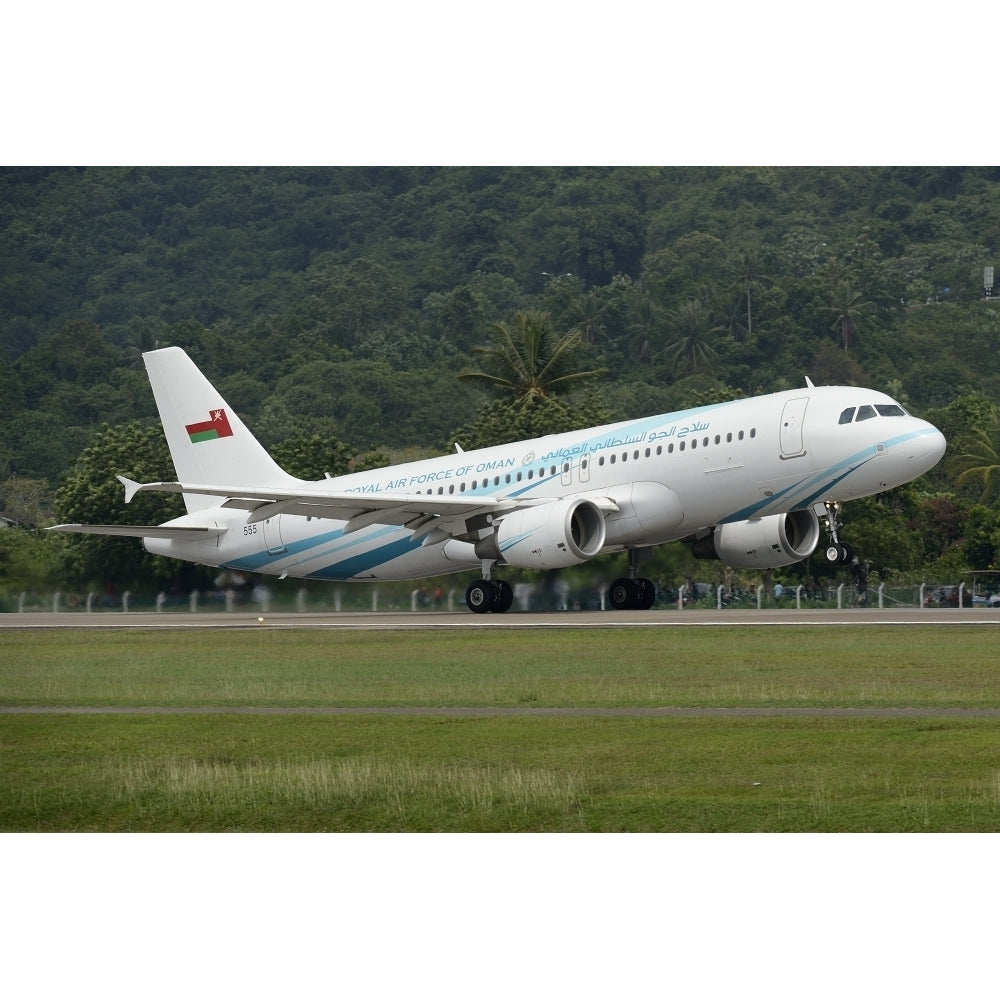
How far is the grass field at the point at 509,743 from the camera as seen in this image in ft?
56.6

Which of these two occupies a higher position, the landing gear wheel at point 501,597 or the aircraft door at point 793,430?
the aircraft door at point 793,430

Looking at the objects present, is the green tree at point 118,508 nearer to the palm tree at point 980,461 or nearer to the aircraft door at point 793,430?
the aircraft door at point 793,430

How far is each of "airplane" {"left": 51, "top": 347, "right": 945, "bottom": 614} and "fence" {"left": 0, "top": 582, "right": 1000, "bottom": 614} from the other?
2.62 ft

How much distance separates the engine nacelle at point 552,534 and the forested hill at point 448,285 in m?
71.1

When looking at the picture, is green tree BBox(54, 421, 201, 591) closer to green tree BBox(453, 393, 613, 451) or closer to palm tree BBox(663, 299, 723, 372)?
green tree BBox(453, 393, 613, 451)

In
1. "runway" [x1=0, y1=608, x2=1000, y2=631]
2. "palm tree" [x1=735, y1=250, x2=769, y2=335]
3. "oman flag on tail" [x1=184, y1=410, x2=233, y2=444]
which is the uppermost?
"palm tree" [x1=735, y1=250, x2=769, y2=335]

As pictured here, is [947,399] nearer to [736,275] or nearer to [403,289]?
[736,275]

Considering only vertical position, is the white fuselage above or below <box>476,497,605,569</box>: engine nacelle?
above

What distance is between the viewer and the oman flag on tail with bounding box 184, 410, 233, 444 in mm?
54969

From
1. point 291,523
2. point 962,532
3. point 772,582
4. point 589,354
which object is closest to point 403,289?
point 589,354

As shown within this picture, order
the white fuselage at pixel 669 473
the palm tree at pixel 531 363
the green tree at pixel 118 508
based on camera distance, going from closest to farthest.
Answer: the white fuselage at pixel 669 473, the green tree at pixel 118 508, the palm tree at pixel 531 363

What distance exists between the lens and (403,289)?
155750mm

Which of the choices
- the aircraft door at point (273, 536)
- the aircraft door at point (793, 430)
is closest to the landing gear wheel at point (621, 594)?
the aircraft door at point (793, 430)

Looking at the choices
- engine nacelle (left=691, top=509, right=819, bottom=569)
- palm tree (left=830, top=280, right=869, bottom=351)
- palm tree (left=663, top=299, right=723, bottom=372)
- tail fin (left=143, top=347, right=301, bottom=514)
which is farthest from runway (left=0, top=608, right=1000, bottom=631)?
palm tree (left=830, top=280, right=869, bottom=351)
